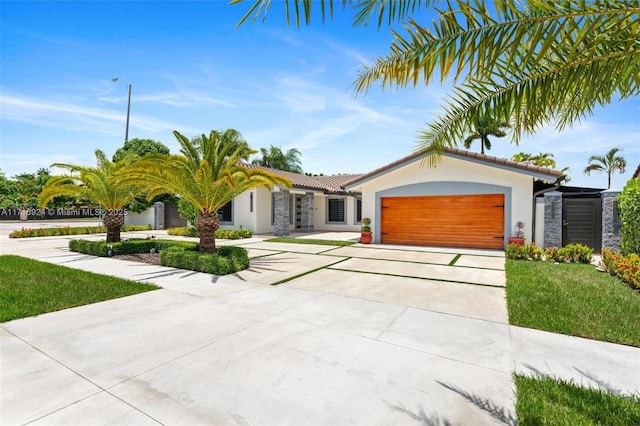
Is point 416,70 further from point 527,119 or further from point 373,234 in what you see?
point 373,234

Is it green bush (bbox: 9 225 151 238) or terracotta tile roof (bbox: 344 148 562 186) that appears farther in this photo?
green bush (bbox: 9 225 151 238)

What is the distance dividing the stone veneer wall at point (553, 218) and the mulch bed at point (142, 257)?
50.1 feet

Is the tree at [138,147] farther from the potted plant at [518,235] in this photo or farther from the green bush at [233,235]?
the potted plant at [518,235]

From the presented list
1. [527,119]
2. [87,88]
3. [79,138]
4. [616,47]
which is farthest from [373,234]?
[79,138]

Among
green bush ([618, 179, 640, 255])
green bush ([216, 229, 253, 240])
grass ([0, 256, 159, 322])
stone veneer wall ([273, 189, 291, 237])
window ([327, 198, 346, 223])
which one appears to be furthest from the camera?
window ([327, 198, 346, 223])

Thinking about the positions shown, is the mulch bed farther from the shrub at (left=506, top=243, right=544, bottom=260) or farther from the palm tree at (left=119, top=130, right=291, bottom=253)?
the shrub at (left=506, top=243, right=544, bottom=260)

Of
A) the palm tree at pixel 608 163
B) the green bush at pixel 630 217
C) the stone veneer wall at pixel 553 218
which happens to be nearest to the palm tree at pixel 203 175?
the green bush at pixel 630 217

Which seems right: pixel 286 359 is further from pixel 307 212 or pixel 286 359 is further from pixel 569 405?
pixel 307 212

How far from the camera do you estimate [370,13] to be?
11.4 ft

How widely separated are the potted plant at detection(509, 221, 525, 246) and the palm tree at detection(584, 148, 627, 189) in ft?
128

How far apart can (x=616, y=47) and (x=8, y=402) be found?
7335mm

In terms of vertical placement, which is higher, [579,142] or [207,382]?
[579,142]

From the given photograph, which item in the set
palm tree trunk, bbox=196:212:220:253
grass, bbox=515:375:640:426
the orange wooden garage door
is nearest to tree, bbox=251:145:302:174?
the orange wooden garage door

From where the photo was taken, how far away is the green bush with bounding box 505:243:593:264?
1057cm
